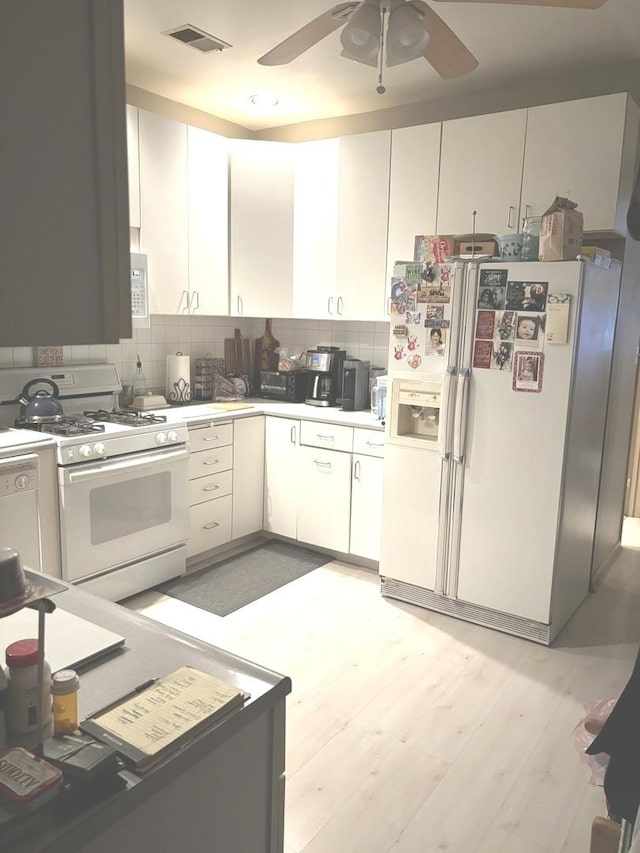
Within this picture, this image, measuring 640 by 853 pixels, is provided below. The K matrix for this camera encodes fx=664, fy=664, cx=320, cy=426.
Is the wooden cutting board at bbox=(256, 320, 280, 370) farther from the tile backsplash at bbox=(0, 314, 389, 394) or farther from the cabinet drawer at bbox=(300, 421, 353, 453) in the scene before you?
the cabinet drawer at bbox=(300, 421, 353, 453)

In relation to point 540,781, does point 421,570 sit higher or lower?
higher

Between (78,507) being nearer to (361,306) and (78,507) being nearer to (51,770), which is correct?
(361,306)

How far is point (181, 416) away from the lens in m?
3.74

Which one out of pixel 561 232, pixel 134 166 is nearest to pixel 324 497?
pixel 561 232

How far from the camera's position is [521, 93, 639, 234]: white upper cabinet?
3072 mm

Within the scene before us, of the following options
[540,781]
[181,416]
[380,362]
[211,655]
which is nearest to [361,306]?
[380,362]

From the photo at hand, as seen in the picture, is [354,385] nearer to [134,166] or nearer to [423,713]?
[134,166]

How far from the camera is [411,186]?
370 centimetres

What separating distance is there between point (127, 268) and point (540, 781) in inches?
86.1

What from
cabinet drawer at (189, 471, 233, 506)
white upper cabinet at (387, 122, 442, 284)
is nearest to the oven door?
cabinet drawer at (189, 471, 233, 506)

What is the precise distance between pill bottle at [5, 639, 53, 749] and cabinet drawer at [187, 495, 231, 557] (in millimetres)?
2794

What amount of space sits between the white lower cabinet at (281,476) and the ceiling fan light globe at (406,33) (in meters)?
2.26

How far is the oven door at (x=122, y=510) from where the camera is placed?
3076mm

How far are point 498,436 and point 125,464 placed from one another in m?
1.80
